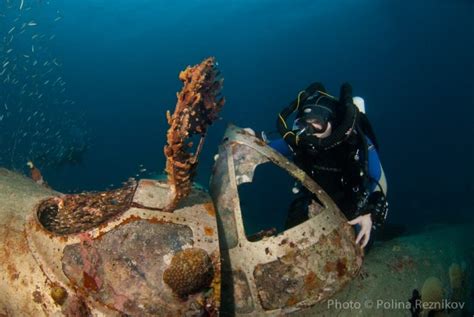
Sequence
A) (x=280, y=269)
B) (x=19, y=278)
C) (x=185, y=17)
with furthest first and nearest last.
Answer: (x=185, y=17) < (x=280, y=269) < (x=19, y=278)

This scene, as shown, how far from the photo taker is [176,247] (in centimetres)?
261

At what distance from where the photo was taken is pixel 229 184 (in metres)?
3.28

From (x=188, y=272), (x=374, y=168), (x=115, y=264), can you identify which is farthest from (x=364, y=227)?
(x=115, y=264)

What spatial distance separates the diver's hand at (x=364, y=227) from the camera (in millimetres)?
3704

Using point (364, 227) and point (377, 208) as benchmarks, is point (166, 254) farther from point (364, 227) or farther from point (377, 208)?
point (377, 208)

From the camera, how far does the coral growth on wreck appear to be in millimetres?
2500

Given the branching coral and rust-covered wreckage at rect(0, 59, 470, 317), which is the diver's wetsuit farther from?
the branching coral

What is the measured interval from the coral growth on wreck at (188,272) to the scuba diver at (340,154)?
191cm

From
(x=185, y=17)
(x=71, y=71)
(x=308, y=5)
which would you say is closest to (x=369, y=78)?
(x=308, y=5)

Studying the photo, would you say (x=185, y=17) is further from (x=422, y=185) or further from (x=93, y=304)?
(x=93, y=304)

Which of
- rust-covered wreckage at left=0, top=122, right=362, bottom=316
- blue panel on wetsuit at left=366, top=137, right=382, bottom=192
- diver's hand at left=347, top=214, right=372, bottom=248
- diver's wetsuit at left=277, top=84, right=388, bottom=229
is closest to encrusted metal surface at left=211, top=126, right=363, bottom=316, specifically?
rust-covered wreckage at left=0, top=122, right=362, bottom=316

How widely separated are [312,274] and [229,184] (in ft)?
3.78

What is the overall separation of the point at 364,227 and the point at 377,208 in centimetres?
37

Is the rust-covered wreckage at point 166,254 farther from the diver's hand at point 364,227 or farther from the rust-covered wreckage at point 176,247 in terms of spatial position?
the diver's hand at point 364,227
